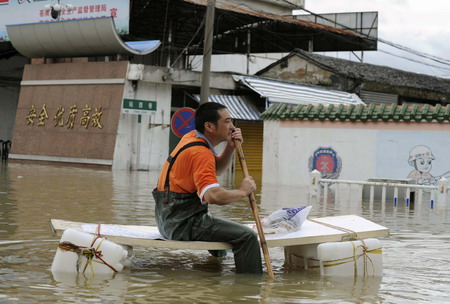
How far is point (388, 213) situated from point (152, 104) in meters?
15.6

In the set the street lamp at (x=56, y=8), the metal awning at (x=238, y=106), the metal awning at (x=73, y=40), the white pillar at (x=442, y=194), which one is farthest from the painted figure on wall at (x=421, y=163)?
the street lamp at (x=56, y=8)

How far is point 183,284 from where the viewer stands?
6.16 meters

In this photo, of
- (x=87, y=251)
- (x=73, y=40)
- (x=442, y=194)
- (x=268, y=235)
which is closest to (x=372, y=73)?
(x=73, y=40)

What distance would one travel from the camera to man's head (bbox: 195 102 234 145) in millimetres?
6824

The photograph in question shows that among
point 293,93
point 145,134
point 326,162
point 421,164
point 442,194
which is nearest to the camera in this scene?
point 442,194

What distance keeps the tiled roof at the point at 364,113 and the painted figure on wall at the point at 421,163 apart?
2.55 feet

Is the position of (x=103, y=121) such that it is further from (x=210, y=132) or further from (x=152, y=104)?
(x=210, y=132)

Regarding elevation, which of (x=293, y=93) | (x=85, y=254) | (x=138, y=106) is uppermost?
(x=293, y=93)

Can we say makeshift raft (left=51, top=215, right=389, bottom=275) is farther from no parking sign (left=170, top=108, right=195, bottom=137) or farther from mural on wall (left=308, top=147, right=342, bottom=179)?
no parking sign (left=170, top=108, right=195, bottom=137)

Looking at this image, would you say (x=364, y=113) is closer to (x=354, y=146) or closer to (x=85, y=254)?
(x=354, y=146)

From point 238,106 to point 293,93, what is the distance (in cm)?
223

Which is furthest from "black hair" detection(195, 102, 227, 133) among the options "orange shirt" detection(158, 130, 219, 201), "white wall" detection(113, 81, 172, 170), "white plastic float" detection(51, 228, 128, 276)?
"white wall" detection(113, 81, 172, 170)

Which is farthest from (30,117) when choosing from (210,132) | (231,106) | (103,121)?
(210,132)

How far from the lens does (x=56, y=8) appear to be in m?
A: 29.0
